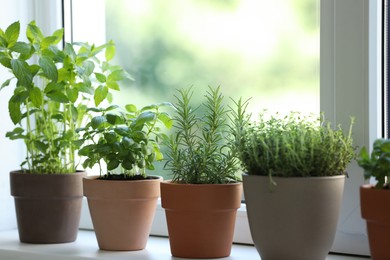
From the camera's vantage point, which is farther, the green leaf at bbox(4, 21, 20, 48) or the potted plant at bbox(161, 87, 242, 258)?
the green leaf at bbox(4, 21, 20, 48)

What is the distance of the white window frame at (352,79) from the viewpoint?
4.98 feet

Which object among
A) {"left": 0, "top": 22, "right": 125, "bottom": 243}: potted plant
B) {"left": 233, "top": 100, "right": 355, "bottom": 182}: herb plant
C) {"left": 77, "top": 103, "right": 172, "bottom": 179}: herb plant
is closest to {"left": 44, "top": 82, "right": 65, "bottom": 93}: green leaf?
{"left": 0, "top": 22, "right": 125, "bottom": 243}: potted plant

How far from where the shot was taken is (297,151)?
138 cm

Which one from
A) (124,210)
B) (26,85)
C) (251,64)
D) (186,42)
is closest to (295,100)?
(251,64)

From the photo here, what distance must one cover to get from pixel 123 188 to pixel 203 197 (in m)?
0.20

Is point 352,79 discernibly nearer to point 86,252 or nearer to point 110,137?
point 110,137

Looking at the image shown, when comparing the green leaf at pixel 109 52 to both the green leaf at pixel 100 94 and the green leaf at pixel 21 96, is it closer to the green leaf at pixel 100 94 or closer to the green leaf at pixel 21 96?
the green leaf at pixel 100 94

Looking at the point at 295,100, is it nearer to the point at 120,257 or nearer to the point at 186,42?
the point at 186,42

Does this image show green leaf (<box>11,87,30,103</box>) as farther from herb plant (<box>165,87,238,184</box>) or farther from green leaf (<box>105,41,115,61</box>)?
herb plant (<box>165,87,238,184</box>)

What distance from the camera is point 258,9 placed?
175 centimetres

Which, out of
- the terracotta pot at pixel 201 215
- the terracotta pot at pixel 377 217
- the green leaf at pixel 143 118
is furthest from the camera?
the green leaf at pixel 143 118

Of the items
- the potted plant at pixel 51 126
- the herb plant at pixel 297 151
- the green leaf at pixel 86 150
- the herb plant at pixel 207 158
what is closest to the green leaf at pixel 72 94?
the potted plant at pixel 51 126

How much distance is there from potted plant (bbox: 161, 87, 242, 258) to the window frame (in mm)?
235

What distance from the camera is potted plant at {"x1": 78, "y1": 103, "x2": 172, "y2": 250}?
1.61 meters
